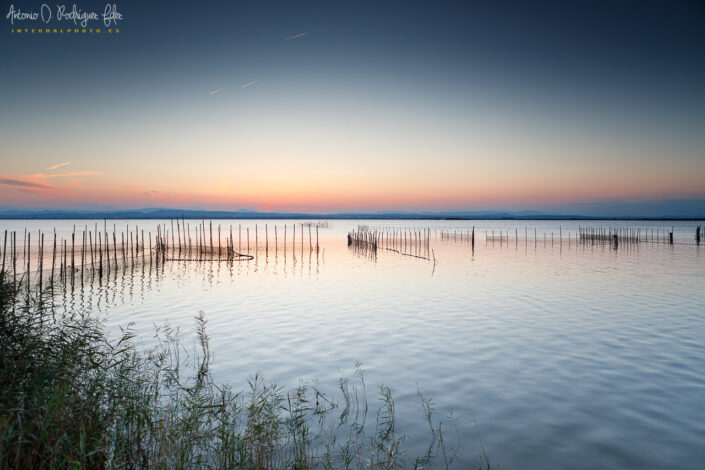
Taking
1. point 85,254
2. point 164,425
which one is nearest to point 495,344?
point 164,425

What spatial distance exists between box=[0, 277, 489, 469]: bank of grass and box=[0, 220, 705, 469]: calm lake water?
1.97 ft

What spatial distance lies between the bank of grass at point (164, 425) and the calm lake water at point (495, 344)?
599 millimetres

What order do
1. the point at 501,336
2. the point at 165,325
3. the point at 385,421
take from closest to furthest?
the point at 385,421, the point at 501,336, the point at 165,325

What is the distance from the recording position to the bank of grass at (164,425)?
5.25 metres

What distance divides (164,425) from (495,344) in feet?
29.4

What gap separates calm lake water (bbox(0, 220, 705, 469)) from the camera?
6.90 metres

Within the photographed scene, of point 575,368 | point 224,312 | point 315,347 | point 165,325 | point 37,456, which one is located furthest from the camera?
point 224,312

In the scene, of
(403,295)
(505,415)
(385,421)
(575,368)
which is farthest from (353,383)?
(403,295)

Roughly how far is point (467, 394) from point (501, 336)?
15.2ft

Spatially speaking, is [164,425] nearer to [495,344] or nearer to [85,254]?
[495,344]

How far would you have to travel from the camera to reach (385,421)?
739 cm

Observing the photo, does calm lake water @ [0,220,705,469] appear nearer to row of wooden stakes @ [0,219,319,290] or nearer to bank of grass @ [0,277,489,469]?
bank of grass @ [0,277,489,469]

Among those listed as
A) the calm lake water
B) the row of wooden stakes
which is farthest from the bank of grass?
the row of wooden stakes

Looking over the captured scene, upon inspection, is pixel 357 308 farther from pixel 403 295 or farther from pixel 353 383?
pixel 353 383
